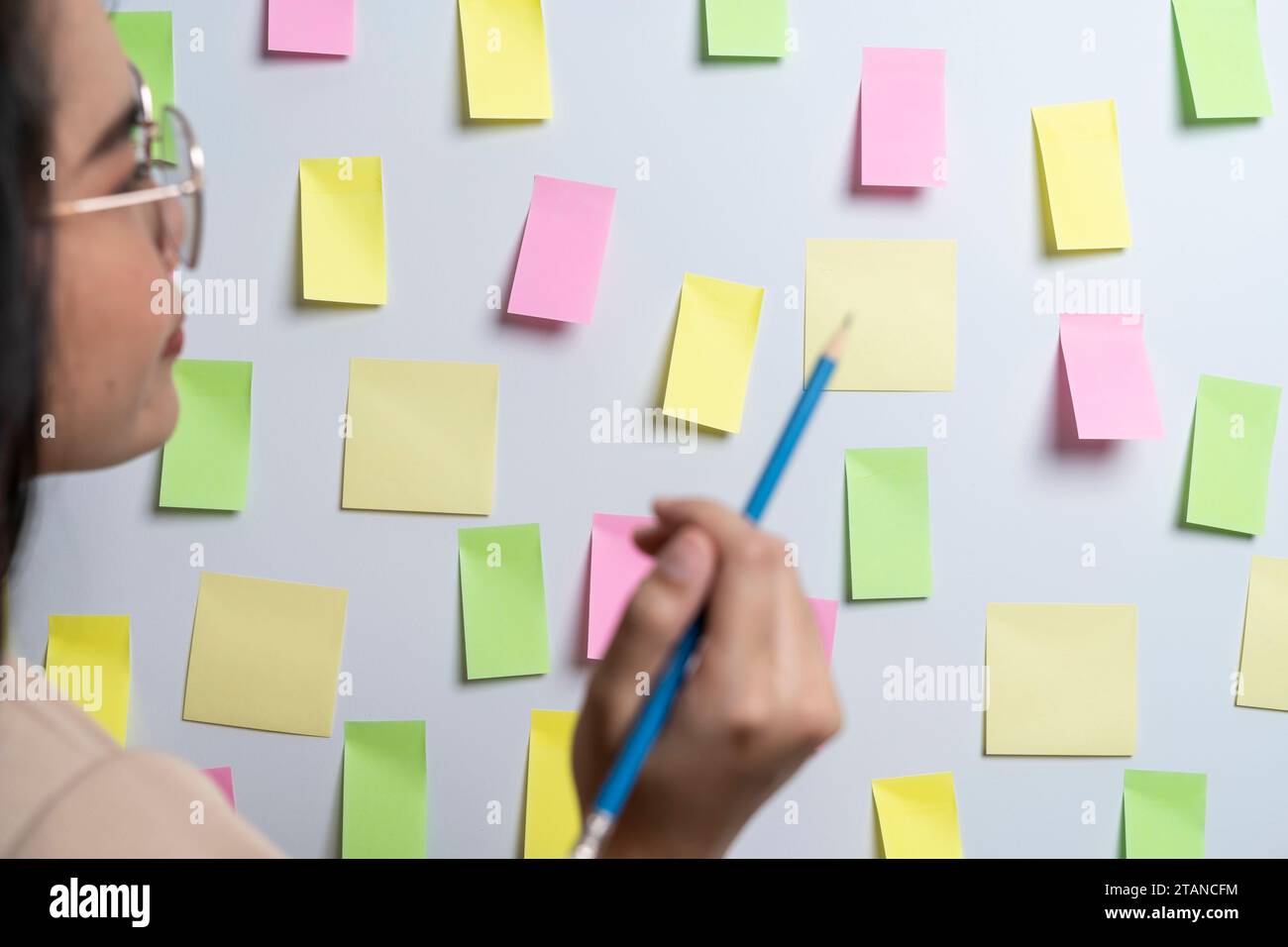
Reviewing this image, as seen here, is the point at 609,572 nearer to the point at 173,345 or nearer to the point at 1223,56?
the point at 173,345

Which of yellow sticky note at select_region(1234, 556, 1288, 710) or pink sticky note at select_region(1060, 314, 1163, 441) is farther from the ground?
pink sticky note at select_region(1060, 314, 1163, 441)

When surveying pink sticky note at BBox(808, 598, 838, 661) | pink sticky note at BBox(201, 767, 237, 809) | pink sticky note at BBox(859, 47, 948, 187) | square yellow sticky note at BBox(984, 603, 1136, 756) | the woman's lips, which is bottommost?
pink sticky note at BBox(201, 767, 237, 809)

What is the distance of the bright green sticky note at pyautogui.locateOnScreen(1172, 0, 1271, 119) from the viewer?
3.05 feet

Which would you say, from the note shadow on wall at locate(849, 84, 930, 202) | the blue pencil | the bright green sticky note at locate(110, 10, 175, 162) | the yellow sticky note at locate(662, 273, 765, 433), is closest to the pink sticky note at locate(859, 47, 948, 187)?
the note shadow on wall at locate(849, 84, 930, 202)

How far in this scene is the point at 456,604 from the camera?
0.94 m

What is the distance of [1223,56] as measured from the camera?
0.93 m

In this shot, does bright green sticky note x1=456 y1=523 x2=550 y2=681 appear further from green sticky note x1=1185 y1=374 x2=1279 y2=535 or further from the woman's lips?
green sticky note x1=1185 y1=374 x2=1279 y2=535

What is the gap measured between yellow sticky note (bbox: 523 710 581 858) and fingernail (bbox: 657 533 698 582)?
0.49 metres

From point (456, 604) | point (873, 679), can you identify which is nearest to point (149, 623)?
point (456, 604)

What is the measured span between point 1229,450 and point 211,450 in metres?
0.90

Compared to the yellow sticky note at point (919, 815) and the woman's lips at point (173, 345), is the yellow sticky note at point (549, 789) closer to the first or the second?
the yellow sticky note at point (919, 815)

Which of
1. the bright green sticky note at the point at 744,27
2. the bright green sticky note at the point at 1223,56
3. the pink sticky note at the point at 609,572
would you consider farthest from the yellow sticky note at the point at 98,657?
the bright green sticky note at the point at 1223,56

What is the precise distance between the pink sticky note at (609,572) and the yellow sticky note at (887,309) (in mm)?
220

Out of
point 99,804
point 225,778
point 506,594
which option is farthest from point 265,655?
point 99,804
